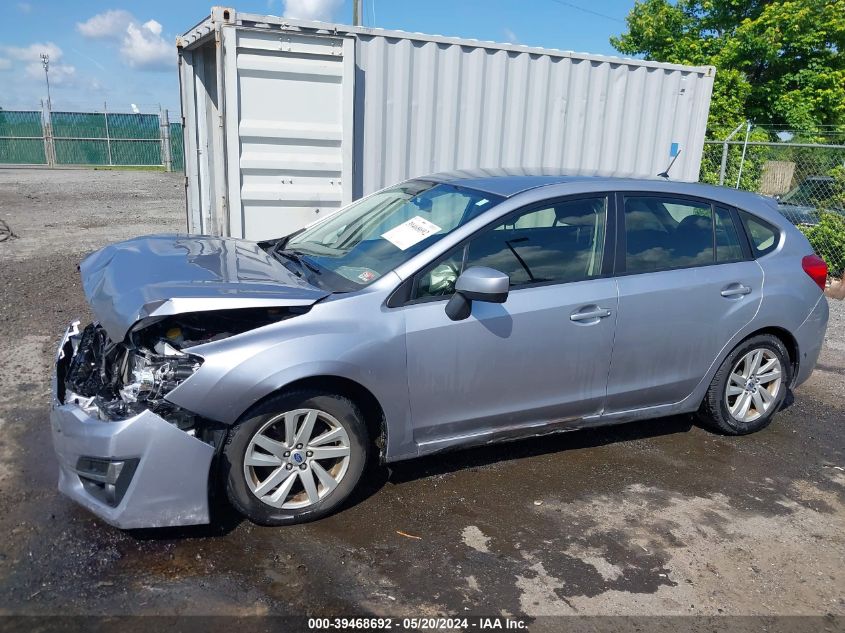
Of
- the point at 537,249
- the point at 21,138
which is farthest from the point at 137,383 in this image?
the point at 21,138

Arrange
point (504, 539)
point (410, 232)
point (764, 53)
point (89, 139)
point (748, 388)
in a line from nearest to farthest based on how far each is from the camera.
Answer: point (504, 539)
point (410, 232)
point (748, 388)
point (764, 53)
point (89, 139)

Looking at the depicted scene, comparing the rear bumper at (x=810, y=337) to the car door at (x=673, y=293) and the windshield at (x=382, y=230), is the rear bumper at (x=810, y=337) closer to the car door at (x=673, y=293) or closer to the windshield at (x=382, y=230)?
the car door at (x=673, y=293)

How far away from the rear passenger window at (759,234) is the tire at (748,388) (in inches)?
23.2

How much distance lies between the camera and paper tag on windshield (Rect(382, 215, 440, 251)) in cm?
396

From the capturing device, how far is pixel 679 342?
4.43 meters

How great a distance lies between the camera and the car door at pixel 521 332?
373cm

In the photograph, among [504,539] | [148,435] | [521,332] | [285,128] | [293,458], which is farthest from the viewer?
[285,128]

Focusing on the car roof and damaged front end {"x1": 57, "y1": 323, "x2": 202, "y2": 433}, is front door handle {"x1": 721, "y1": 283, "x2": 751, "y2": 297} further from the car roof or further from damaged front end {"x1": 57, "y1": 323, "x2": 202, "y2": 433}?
damaged front end {"x1": 57, "y1": 323, "x2": 202, "y2": 433}

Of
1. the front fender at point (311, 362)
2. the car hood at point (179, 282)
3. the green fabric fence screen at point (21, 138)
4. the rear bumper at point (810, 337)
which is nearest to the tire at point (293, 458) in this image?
the front fender at point (311, 362)

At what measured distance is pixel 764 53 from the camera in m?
20.2

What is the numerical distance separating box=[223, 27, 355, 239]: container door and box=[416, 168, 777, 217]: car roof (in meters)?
2.26

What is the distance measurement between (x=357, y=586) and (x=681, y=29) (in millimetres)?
23107

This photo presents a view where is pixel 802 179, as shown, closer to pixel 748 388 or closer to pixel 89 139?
pixel 748 388

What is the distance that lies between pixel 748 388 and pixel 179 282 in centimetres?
378
